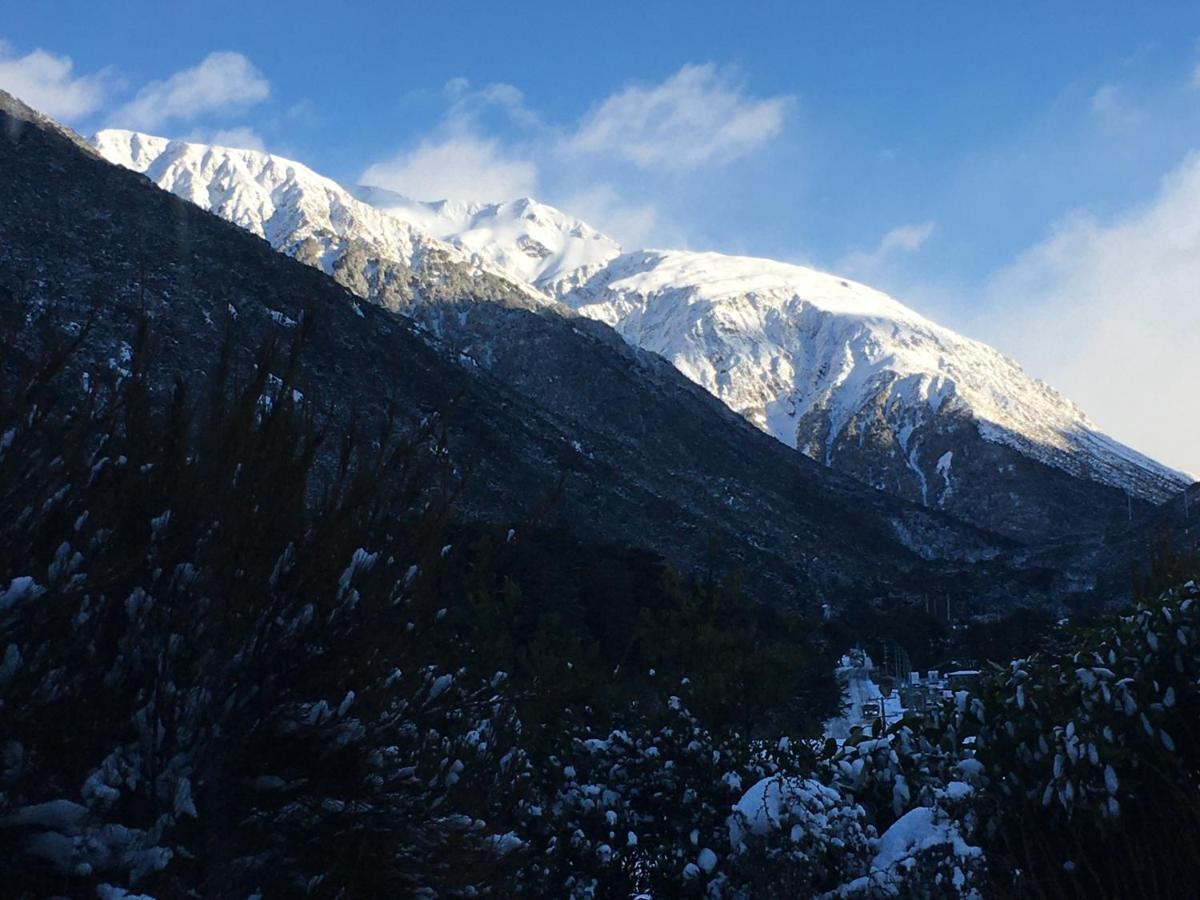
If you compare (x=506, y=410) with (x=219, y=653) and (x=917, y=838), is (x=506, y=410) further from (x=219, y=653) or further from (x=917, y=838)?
(x=219, y=653)

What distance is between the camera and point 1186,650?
5.28 m

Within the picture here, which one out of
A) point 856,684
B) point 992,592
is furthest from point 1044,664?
point 992,592

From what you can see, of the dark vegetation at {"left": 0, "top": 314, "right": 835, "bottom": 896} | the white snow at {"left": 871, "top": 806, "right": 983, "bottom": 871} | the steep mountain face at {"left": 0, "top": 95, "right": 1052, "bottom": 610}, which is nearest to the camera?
the dark vegetation at {"left": 0, "top": 314, "right": 835, "bottom": 896}

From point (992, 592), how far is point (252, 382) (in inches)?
3579

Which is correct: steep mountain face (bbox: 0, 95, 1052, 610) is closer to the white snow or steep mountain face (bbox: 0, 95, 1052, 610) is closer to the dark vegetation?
the dark vegetation

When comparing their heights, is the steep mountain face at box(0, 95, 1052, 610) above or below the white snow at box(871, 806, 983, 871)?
above

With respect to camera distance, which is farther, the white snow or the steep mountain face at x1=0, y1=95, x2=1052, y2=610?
the steep mountain face at x1=0, y1=95, x2=1052, y2=610

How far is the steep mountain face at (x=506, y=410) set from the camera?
172 ft

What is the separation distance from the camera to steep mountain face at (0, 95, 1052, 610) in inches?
2058

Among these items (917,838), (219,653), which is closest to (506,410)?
(917,838)

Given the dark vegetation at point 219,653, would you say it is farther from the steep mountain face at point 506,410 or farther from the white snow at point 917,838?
the steep mountain face at point 506,410

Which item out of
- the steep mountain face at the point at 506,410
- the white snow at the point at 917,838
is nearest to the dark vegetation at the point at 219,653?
the white snow at the point at 917,838

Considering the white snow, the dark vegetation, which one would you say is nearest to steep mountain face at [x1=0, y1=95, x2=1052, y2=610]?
the dark vegetation

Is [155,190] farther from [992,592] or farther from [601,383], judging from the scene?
[992,592]
